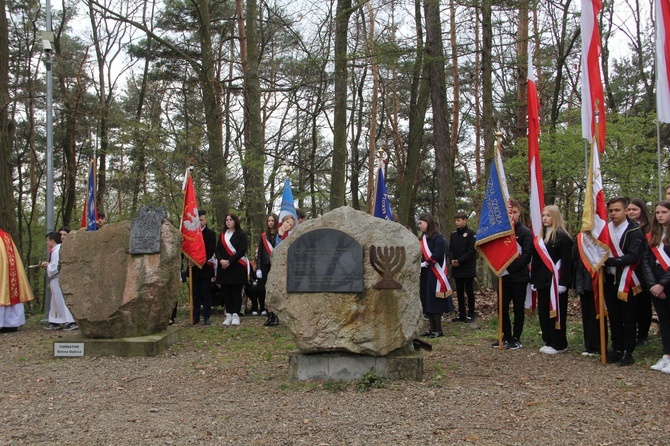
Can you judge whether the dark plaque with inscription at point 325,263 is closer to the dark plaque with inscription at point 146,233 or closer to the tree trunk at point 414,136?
the dark plaque with inscription at point 146,233

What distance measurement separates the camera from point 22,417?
4.84 m

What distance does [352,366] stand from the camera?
5.61 meters

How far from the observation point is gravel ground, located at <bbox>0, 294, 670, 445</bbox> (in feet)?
13.6

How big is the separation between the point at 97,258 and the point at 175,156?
313 inches

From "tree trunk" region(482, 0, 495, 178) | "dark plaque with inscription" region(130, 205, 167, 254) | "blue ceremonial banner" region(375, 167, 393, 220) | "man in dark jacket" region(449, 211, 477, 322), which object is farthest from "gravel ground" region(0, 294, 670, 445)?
"tree trunk" region(482, 0, 495, 178)

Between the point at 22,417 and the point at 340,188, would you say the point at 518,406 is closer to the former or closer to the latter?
the point at 22,417

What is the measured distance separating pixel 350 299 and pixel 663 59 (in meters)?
5.27

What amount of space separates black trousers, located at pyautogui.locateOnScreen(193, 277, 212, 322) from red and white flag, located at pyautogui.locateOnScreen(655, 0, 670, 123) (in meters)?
7.35

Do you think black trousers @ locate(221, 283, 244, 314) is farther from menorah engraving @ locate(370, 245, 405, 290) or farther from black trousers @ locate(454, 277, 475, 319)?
menorah engraving @ locate(370, 245, 405, 290)

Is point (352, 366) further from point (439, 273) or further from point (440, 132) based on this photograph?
point (440, 132)

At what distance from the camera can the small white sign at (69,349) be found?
290 inches

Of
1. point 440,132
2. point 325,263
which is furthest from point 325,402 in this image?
point 440,132

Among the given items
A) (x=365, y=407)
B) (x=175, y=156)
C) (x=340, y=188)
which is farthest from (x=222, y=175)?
(x=365, y=407)

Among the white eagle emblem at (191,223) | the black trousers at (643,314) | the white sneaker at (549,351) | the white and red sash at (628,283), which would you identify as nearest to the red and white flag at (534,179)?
the white sneaker at (549,351)
